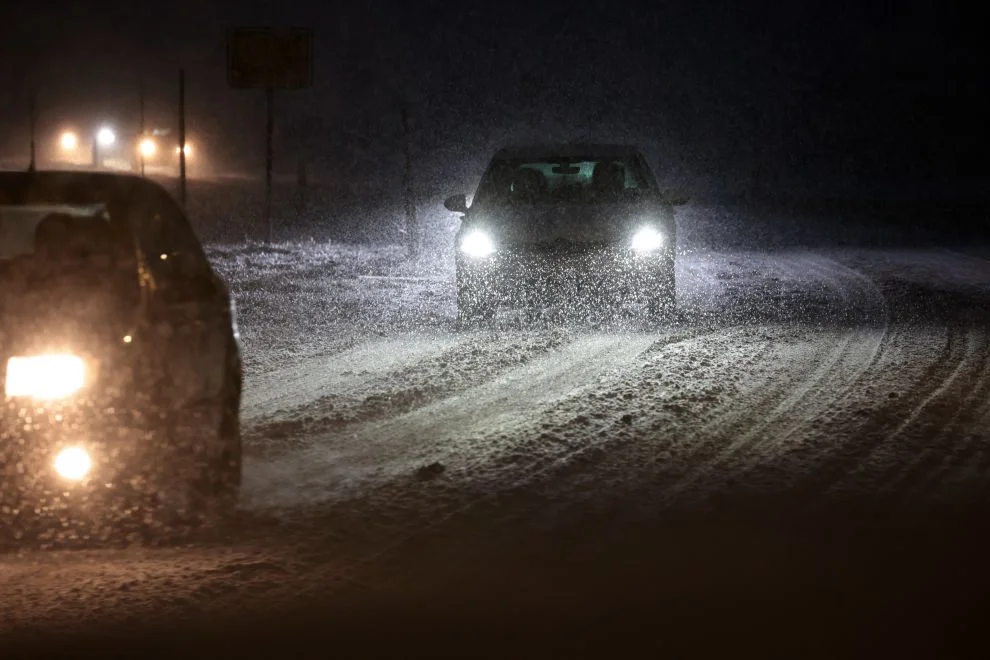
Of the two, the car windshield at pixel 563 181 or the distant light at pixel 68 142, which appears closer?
the car windshield at pixel 563 181

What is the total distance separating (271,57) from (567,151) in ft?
35.8

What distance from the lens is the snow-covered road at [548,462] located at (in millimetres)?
5078

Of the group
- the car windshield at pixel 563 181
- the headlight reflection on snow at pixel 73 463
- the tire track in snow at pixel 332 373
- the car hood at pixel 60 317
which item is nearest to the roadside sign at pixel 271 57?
the car windshield at pixel 563 181

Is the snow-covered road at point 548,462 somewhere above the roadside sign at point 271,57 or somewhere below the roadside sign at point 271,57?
below

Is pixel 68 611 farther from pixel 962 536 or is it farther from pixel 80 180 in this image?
pixel 962 536

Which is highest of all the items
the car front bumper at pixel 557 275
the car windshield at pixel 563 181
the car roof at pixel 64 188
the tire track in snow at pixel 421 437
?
the car windshield at pixel 563 181

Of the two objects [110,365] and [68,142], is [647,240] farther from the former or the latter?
[68,142]

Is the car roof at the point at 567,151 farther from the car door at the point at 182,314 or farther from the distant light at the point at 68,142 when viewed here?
the distant light at the point at 68,142

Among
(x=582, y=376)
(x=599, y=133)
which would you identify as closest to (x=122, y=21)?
(x=599, y=133)

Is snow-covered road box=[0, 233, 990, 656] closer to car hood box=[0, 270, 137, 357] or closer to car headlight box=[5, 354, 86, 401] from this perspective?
car headlight box=[5, 354, 86, 401]

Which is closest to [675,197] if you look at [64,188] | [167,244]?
[167,244]

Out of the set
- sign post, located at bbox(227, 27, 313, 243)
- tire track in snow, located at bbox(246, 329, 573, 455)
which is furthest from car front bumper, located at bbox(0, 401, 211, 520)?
sign post, located at bbox(227, 27, 313, 243)

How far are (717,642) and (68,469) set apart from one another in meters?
2.61

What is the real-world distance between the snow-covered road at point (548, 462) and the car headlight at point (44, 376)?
0.69 meters
